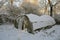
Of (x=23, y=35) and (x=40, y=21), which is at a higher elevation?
(x=40, y=21)

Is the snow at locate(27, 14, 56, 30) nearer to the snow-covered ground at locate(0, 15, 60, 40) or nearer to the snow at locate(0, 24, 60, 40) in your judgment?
the snow-covered ground at locate(0, 15, 60, 40)

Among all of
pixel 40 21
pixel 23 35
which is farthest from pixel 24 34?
pixel 40 21

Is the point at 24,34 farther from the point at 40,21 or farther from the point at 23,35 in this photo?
the point at 40,21

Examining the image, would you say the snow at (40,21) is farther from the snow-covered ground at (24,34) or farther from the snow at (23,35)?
the snow at (23,35)

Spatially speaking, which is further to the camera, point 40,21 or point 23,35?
point 40,21

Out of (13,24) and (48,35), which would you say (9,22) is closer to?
(13,24)

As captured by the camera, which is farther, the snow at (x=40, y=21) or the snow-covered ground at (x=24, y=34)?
the snow at (x=40, y=21)

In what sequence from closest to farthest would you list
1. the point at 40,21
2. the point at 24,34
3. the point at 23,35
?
the point at 23,35 → the point at 24,34 → the point at 40,21

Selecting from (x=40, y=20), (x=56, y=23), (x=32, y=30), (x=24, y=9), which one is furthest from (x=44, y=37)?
(x=24, y=9)

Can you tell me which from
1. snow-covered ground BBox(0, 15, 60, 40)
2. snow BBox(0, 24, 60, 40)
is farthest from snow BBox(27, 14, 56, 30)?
snow BBox(0, 24, 60, 40)

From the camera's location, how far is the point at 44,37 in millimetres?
4223

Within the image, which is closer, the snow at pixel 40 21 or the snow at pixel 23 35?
the snow at pixel 23 35

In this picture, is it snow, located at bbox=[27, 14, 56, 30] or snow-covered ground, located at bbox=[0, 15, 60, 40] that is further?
snow, located at bbox=[27, 14, 56, 30]

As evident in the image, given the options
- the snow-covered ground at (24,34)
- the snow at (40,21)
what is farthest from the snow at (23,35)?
the snow at (40,21)
